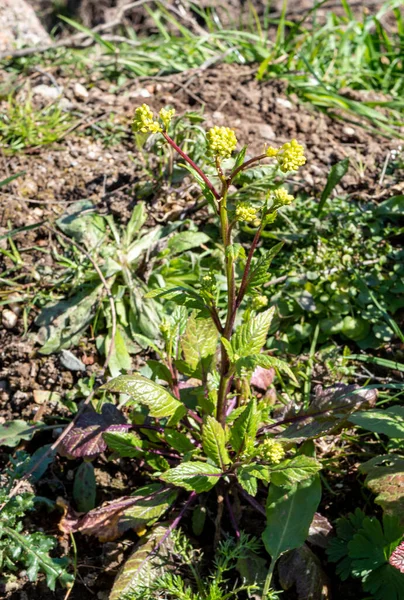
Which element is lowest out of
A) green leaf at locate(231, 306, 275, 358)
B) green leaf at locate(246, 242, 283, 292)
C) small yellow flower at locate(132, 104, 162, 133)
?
green leaf at locate(231, 306, 275, 358)

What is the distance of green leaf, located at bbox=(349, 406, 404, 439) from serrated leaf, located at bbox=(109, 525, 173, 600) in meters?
0.82

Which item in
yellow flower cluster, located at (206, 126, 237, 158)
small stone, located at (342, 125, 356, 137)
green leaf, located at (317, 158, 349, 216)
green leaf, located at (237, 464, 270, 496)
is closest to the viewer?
yellow flower cluster, located at (206, 126, 237, 158)

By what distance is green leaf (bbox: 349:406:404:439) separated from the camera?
90.5 inches

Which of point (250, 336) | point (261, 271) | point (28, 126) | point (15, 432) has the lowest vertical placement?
point (15, 432)

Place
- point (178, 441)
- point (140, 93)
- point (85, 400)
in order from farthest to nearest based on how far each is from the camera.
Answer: point (140, 93), point (85, 400), point (178, 441)

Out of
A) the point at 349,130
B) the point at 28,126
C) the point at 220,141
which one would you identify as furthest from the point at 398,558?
the point at 28,126

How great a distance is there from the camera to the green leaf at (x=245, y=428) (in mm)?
2186

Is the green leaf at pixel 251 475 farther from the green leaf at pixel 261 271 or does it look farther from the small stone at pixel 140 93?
the small stone at pixel 140 93

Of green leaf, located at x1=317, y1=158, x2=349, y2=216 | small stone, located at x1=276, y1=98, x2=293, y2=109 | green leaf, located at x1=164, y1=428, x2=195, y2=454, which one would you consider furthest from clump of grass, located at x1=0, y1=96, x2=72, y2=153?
green leaf, located at x1=164, y1=428, x2=195, y2=454

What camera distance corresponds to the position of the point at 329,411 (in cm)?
245

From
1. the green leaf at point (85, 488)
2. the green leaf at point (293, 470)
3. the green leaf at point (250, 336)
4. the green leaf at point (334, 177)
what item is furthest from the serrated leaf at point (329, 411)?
the green leaf at point (334, 177)

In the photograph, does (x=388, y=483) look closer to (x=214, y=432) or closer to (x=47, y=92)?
(x=214, y=432)

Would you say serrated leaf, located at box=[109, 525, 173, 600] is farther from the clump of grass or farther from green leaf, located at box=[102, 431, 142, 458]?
the clump of grass

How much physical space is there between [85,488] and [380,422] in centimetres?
118
